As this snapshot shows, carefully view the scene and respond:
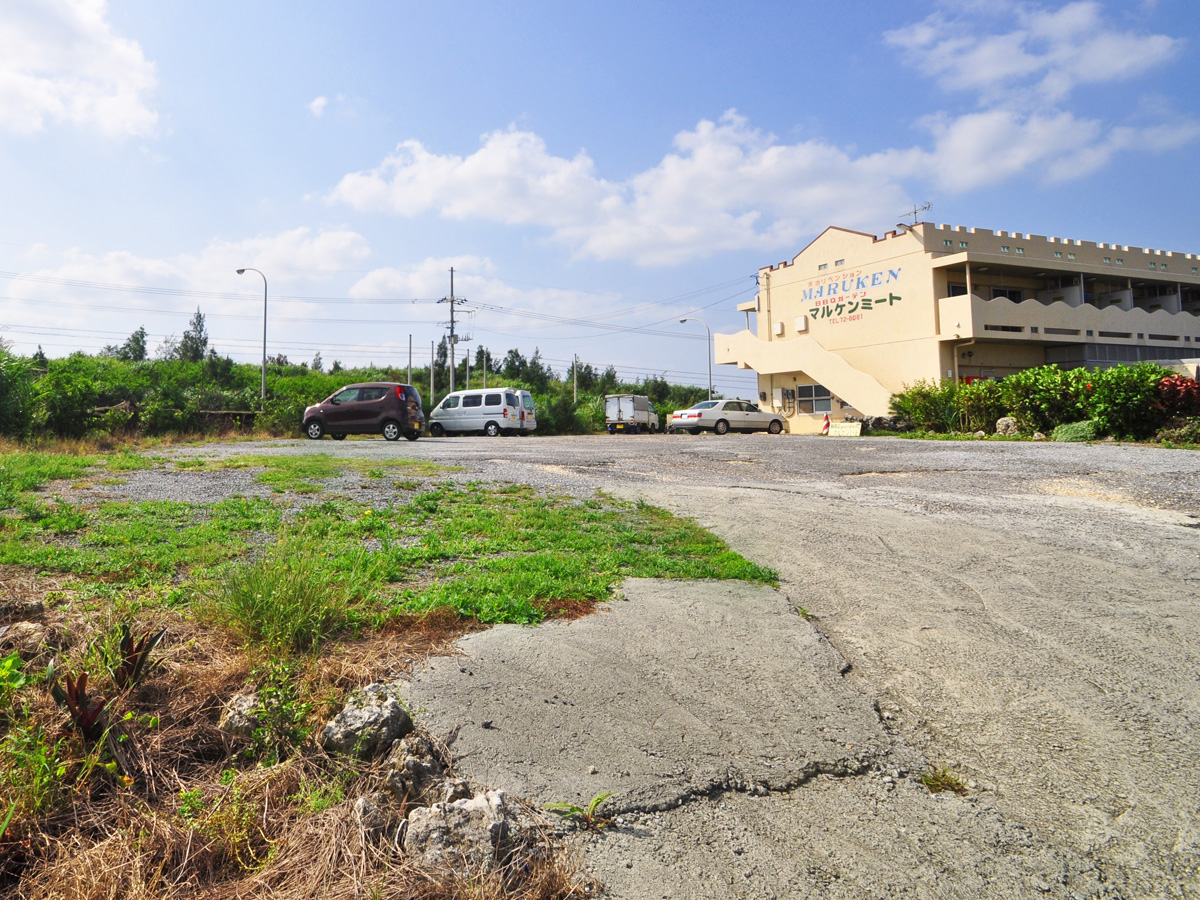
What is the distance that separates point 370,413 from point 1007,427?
19.5 m

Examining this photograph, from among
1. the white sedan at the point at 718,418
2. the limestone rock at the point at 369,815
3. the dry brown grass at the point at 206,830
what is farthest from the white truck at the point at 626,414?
the limestone rock at the point at 369,815

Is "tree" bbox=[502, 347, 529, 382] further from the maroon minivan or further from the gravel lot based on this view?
the gravel lot

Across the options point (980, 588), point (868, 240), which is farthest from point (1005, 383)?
point (980, 588)

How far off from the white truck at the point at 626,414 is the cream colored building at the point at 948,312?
7.35 m

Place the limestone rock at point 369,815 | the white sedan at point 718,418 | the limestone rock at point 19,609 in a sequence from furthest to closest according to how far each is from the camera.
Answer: the white sedan at point 718,418 < the limestone rock at point 19,609 < the limestone rock at point 369,815

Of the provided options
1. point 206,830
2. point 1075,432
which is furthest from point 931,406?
point 206,830

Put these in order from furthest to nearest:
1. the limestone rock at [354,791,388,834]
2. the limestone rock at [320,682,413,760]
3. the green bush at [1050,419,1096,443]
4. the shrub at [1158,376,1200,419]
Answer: the green bush at [1050,419,1096,443] → the shrub at [1158,376,1200,419] → the limestone rock at [320,682,413,760] → the limestone rock at [354,791,388,834]

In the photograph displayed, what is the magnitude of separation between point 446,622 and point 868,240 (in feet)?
118

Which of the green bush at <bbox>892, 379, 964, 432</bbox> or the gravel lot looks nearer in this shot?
the gravel lot

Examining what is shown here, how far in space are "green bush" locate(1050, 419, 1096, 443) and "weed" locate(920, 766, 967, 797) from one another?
61.8 feet

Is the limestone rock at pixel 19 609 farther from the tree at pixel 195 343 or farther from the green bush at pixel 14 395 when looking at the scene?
the tree at pixel 195 343

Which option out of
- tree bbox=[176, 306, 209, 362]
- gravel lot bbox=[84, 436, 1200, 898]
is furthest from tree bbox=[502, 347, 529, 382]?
gravel lot bbox=[84, 436, 1200, 898]

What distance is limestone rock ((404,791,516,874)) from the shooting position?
227cm

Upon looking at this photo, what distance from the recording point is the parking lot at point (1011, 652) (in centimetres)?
253
